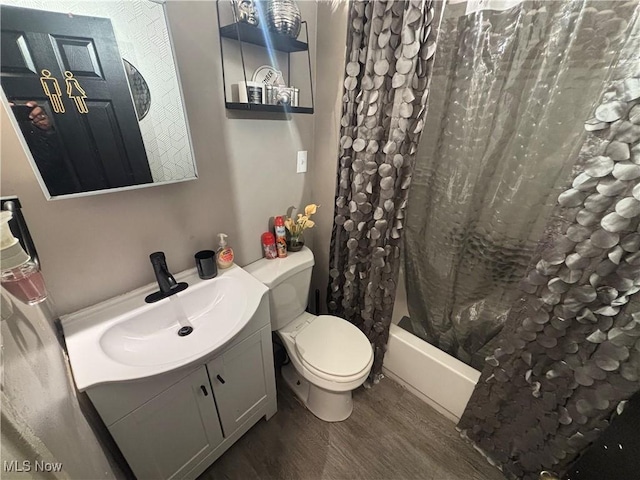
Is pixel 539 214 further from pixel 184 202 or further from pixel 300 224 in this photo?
pixel 184 202

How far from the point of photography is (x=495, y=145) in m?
1.04

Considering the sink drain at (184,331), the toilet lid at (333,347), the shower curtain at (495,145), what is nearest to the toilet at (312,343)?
the toilet lid at (333,347)

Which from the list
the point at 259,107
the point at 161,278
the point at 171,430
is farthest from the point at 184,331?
the point at 259,107

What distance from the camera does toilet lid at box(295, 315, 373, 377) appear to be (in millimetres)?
1219

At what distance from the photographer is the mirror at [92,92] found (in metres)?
0.67

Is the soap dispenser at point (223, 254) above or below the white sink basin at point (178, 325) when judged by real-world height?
above

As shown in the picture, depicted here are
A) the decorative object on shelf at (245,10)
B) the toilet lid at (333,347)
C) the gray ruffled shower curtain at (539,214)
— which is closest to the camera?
the gray ruffled shower curtain at (539,214)

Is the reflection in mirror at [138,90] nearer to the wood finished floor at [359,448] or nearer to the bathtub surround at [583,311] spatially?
the bathtub surround at [583,311]

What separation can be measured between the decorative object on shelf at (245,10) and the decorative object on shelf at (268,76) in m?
0.17

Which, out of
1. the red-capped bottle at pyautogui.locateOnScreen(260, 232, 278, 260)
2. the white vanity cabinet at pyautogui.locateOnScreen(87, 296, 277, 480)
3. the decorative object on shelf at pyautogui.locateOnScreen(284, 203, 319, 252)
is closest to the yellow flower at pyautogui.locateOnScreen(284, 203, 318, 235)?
the decorative object on shelf at pyautogui.locateOnScreen(284, 203, 319, 252)

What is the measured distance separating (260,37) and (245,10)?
0.09 meters

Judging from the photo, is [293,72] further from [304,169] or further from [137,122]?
[137,122]

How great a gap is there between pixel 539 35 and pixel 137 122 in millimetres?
1329

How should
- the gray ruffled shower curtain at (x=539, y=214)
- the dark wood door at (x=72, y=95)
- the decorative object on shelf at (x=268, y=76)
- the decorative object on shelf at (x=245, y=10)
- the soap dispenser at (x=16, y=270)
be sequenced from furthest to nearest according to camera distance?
the decorative object on shelf at (x=268, y=76), the decorative object on shelf at (x=245, y=10), the gray ruffled shower curtain at (x=539, y=214), the dark wood door at (x=72, y=95), the soap dispenser at (x=16, y=270)
